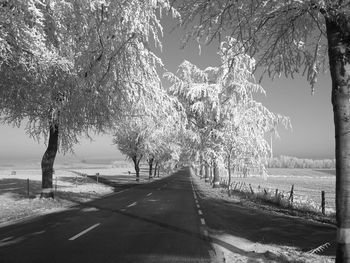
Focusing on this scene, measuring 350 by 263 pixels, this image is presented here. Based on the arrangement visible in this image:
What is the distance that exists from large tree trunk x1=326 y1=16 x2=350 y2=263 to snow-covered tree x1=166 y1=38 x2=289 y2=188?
84.1 feet

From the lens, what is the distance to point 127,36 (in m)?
11.6

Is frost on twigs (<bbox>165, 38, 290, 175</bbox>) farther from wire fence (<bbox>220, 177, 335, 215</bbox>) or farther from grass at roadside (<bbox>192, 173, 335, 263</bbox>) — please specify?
grass at roadside (<bbox>192, 173, 335, 263</bbox>)

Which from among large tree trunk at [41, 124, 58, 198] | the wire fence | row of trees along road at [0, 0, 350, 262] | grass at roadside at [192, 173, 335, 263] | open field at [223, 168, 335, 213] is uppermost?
row of trees along road at [0, 0, 350, 262]

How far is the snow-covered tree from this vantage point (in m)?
33.2

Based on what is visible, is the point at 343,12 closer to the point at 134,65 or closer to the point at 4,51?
the point at 4,51

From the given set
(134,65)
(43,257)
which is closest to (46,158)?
(134,65)

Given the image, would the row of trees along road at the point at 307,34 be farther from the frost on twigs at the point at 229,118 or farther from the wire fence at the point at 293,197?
the frost on twigs at the point at 229,118

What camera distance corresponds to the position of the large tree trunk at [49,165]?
71.2 ft

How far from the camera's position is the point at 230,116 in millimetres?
34406

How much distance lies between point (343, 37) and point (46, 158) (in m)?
18.7

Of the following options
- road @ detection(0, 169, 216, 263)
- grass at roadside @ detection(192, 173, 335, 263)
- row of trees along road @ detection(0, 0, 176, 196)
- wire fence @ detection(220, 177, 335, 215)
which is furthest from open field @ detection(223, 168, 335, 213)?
row of trees along road @ detection(0, 0, 176, 196)

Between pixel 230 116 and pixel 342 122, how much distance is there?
28330mm

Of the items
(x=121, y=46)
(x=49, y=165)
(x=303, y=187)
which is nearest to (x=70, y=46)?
(x=121, y=46)

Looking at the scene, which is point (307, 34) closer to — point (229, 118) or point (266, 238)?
point (266, 238)
